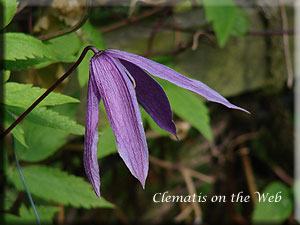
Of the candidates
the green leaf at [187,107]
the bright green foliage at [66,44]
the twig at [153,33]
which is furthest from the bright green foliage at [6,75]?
the twig at [153,33]

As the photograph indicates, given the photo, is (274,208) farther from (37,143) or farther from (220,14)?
(37,143)

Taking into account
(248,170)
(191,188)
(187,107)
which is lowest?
(248,170)

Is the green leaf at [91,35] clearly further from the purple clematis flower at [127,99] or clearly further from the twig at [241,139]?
the twig at [241,139]

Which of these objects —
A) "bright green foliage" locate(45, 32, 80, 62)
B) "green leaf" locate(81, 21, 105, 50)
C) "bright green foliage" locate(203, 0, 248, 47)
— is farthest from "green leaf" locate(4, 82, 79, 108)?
"bright green foliage" locate(203, 0, 248, 47)

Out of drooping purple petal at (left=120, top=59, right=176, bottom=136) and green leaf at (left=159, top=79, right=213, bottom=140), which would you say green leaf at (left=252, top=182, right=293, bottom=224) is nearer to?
green leaf at (left=159, top=79, right=213, bottom=140)

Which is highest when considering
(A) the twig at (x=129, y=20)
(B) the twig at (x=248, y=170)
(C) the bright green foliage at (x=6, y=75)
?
(C) the bright green foliage at (x=6, y=75)

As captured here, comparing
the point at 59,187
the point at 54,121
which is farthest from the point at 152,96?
the point at 59,187
